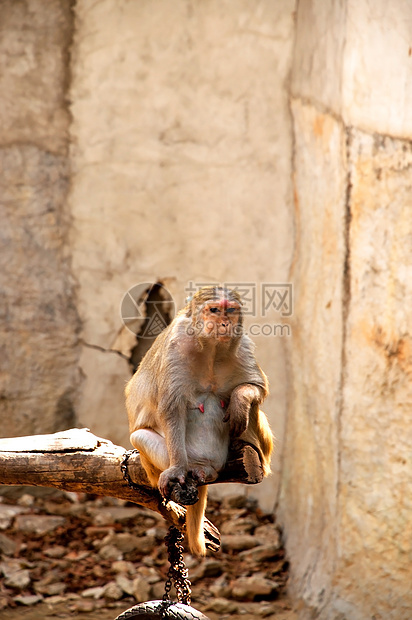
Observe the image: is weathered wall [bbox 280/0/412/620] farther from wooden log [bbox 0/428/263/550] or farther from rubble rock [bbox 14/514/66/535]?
rubble rock [bbox 14/514/66/535]

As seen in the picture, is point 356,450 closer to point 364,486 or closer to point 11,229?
point 364,486

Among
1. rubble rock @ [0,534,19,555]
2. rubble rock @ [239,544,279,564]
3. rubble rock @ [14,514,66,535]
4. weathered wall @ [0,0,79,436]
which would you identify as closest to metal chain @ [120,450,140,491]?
rubble rock @ [239,544,279,564]

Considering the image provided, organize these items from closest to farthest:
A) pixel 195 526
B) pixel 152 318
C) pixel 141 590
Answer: pixel 195 526, pixel 141 590, pixel 152 318

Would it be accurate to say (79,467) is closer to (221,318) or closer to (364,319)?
(221,318)

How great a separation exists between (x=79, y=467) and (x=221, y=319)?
1.09 m

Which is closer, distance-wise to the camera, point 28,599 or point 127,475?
point 127,475

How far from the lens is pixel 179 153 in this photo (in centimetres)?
673

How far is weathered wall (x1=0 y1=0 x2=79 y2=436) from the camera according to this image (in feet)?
21.8

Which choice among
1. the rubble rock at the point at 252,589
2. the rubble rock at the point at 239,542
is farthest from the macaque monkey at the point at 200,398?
the rubble rock at the point at 239,542

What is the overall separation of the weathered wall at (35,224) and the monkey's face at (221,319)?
371 centimetres

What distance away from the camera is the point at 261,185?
21.7 feet

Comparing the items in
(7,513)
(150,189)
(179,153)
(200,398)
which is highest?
(179,153)

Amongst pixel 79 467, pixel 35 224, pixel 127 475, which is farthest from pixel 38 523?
pixel 127 475

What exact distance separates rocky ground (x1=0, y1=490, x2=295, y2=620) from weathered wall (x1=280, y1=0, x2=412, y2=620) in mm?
604
